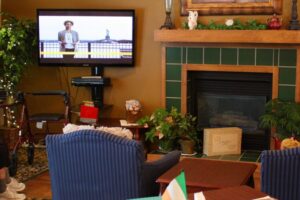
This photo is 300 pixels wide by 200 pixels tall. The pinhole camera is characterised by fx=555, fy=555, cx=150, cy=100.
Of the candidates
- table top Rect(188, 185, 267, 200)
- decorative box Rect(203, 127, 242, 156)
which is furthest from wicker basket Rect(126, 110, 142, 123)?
table top Rect(188, 185, 267, 200)

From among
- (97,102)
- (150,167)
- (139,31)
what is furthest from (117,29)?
(150,167)

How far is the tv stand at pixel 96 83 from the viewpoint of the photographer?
5.88 meters

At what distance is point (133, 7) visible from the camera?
593 cm

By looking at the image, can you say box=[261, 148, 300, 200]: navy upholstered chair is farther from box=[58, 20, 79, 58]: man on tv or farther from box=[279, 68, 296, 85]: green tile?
box=[58, 20, 79, 58]: man on tv

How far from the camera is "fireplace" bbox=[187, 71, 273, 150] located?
566 centimetres

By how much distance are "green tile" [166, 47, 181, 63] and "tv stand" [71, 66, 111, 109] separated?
0.73 metres

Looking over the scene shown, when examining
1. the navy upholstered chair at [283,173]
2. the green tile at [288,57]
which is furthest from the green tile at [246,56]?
the navy upholstered chair at [283,173]

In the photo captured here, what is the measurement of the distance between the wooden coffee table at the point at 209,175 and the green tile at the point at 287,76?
232 cm

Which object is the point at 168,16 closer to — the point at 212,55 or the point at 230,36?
the point at 212,55

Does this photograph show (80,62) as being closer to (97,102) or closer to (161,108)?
(97,102)

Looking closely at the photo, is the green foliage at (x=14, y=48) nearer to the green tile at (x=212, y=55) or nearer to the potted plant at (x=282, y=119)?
the green tile at (x=212, y=55)

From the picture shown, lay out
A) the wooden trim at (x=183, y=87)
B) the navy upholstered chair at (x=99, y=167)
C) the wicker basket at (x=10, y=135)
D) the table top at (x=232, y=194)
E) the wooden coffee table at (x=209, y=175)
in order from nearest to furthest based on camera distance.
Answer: the table top at (x=232, y=194)
the wooden coffee table at (x=209, y=175)
the navy upholstered chair at (x=99, y=167)
the wooden trim at (x=183, y=87)
the wicker basket at (x=10, y=135)

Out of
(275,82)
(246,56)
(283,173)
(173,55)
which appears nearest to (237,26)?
(246,56)

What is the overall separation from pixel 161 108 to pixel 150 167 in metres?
2.54
